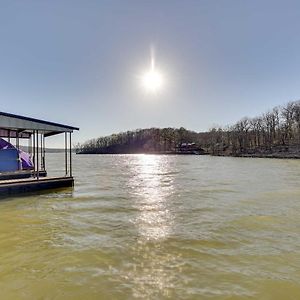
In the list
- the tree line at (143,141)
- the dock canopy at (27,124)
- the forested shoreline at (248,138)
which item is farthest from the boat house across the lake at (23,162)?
the tree line at (143,141)

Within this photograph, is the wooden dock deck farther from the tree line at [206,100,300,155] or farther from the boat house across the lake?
the tree line at [206,100,300,155]

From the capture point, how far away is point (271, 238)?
6.57 meters

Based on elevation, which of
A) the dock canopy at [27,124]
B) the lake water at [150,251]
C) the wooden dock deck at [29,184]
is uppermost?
the dock canopy at [27,124]

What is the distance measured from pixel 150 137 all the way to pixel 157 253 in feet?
476

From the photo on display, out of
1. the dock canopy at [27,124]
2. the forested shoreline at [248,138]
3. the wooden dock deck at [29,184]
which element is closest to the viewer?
the wooden dock deck at [29,184]

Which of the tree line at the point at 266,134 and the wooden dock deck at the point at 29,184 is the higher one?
the tree line at the point at 266,134

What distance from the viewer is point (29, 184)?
1359cm

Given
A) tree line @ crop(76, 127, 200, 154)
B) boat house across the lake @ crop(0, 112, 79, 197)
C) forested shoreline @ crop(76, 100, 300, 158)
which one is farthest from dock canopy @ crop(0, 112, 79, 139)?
tree line @ crop(76, 127, 200, 154)

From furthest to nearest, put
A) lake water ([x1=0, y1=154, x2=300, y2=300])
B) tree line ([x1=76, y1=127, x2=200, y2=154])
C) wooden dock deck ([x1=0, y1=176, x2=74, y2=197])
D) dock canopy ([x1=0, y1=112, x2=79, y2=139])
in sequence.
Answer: tree line ([x1=76, y1=127, x2=200, y2=154]) < dock canopy ([x1=0, y1=112, x2=79, y2=139]) < wooden dock deck ([x1=0, y1=176, x2=74, y2=197]) < lake water ([x1=0, y1=154, x2=300, y2=300])

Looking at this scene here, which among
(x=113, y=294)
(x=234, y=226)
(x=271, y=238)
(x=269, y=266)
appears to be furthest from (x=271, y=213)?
(x=113, y=294)

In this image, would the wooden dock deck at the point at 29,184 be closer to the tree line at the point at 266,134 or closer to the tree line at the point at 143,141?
the tree line at the point at 266,134

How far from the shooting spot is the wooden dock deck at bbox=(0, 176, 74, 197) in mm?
12641

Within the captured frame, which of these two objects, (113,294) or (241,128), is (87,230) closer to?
(113,294)

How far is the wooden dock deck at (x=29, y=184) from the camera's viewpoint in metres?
12.6
